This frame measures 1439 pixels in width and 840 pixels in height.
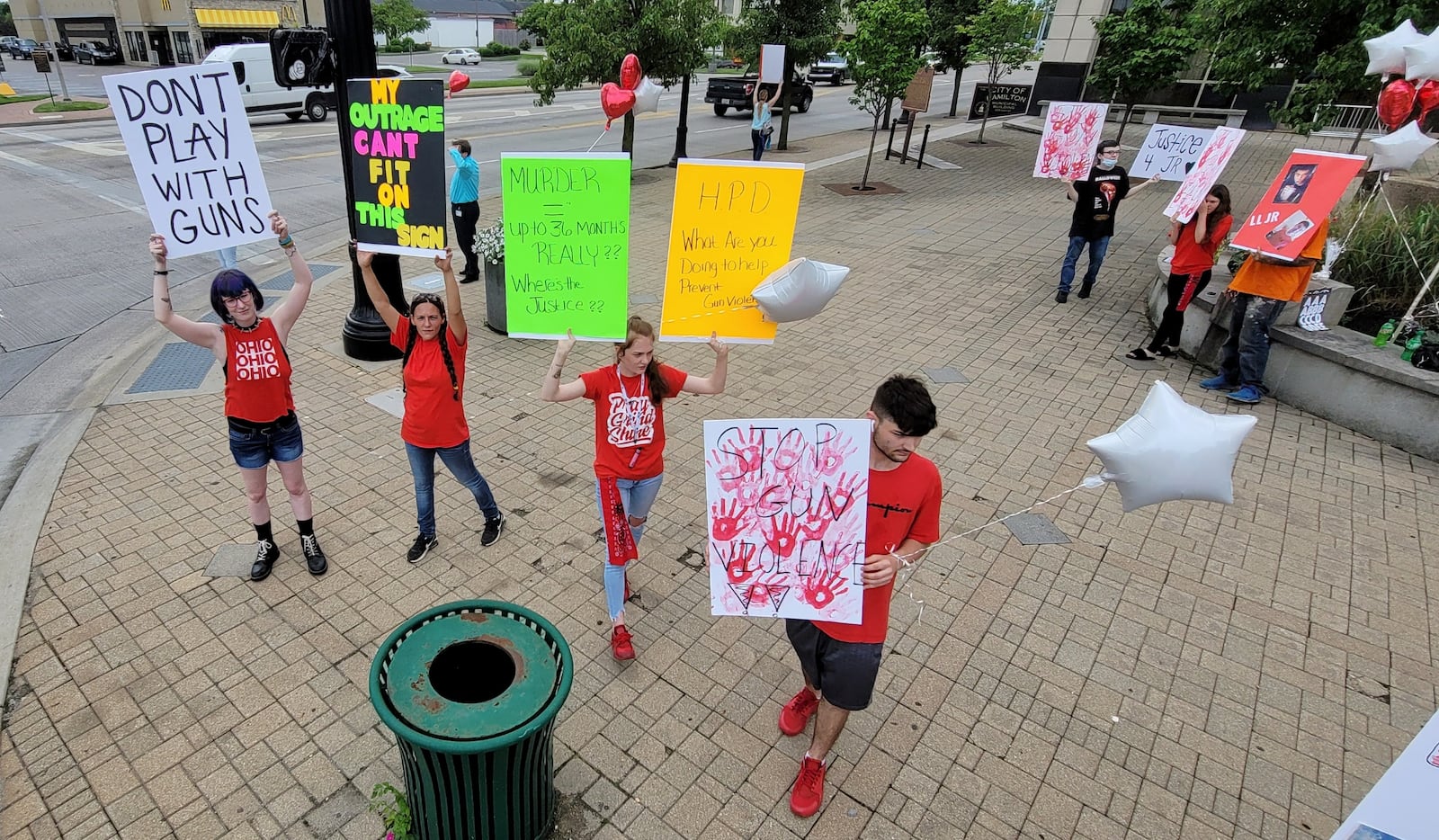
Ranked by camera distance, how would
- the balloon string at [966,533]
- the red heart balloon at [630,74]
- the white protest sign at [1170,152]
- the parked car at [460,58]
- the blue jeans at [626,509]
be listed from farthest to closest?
the parked car at [460,58], the white protest sign at [1170,152], the red heart balloon at [630,74], the blue jeans at [626,509], the balloon string at [966,533]

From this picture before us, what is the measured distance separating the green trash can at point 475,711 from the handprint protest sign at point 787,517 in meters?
0.78

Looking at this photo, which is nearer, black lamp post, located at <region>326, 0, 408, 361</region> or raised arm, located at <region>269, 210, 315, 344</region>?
raised arm, located at <region>269, 210, 315, 344</region>

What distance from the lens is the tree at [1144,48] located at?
52.3 feet

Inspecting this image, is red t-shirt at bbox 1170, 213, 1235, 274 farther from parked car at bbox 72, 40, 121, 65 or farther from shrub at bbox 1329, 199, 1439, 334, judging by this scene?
parked car at bbox 72, 40, 121, 65

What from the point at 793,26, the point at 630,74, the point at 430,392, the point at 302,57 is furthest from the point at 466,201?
the point at 793,26

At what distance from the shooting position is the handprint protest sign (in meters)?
2.93

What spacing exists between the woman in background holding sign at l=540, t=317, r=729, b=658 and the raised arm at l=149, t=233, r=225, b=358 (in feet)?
6.10

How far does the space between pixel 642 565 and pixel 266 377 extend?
7.96 feet

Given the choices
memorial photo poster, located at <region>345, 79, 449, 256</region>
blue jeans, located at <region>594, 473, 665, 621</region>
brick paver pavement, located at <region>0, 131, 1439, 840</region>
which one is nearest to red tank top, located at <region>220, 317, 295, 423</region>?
memorial photo poster, located at <region>345, 79, 449, 256</region>

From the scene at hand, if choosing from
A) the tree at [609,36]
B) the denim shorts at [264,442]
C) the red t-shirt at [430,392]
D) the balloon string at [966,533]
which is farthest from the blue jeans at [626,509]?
the tree at [609,36]

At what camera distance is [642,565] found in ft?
16.1

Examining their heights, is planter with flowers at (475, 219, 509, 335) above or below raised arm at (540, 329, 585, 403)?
below

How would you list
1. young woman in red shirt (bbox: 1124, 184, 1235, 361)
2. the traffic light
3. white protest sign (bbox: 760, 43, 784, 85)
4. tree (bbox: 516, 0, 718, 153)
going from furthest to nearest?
white protest sign (bbox: 760, 43, 784, 85) < tree (bbox: 516, 0, 718, 153) < young woman in red shirt (bbox: 1124, 184, 1235, 361) < the traffic light

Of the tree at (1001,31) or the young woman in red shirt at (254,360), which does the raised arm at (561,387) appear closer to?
the young woman in red shirt at (254,360)
